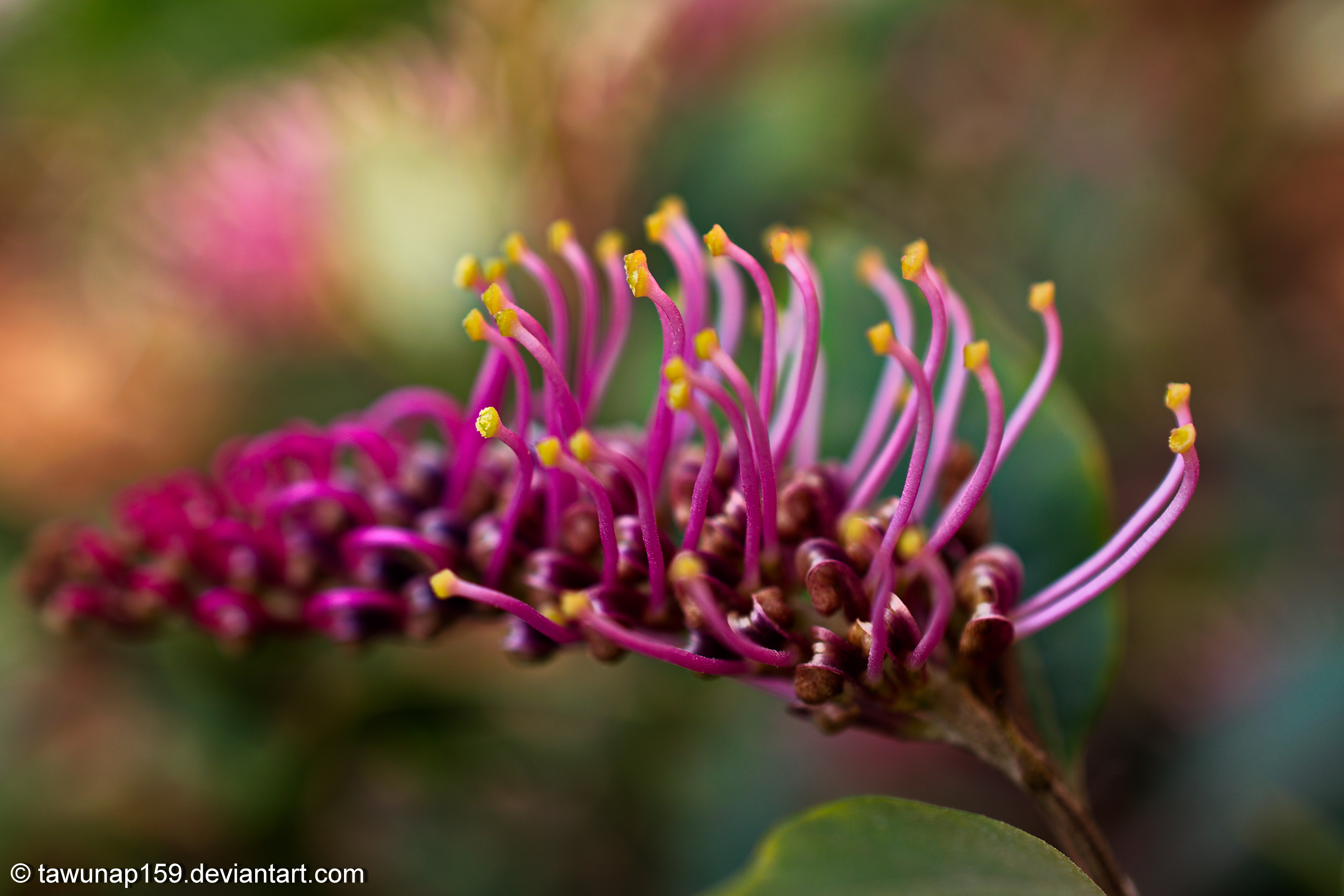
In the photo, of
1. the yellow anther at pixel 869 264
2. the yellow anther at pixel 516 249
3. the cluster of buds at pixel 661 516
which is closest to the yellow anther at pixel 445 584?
the cluster of buds at pixel 661 516

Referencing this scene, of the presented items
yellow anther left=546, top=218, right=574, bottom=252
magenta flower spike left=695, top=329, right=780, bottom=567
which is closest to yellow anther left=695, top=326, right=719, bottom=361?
magenta flower spike left=695, top=329, right=780, bottom=567

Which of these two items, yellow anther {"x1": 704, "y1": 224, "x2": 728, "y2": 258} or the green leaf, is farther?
yellow anther {"x1": 704, "y1": 224, "x2": 728, "y2": 258}

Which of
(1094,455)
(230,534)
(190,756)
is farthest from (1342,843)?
(190,756)

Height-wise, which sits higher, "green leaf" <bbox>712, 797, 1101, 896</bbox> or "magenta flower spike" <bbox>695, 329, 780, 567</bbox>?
"magenta flower spike" <bbox>695, 329, 780, 567</bbox>

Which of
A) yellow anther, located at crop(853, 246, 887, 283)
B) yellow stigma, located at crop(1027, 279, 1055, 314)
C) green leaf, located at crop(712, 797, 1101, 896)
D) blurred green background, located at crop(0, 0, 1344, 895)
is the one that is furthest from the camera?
blurred green background, located at crop(0, 0, 1344, 895)

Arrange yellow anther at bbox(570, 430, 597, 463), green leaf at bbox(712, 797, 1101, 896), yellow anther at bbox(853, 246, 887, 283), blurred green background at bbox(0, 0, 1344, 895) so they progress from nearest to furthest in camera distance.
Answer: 1. green leaf at bbox(712, 797, 1101, 896)
2. yellow anther at bbox(570, 430, 597, 463)
3. yellow anther at bbox(853, 246, 887, 283)
4. blurred green background at bbox(0, 0, 1344, 895)

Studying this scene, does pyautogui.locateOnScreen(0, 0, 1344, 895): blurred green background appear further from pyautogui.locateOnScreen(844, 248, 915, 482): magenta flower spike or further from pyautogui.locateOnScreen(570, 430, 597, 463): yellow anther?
pyautogui.locateOnScreen(570, 430, 597, 463): yellow anther
